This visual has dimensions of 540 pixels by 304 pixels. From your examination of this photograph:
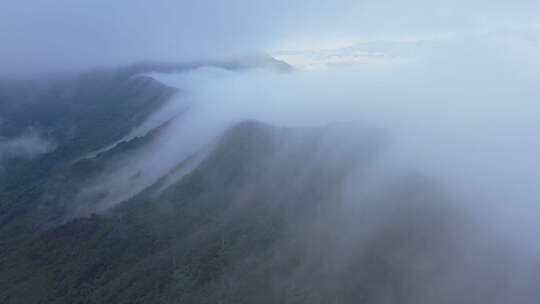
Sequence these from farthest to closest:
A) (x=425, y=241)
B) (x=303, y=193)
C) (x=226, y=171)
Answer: (x=226, y=171) < (x=303, y=193) < (x=425, y=241)

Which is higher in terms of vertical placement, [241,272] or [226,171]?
[226,171]

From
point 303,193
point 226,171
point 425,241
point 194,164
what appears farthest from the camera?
point 194,164

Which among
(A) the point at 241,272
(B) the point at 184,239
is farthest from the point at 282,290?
(B) the point at 184,239

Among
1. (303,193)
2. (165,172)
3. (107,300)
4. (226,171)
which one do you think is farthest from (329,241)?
(165,172)

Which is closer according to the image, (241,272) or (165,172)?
(241,272)

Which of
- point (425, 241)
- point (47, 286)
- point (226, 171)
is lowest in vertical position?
point (47, 286)

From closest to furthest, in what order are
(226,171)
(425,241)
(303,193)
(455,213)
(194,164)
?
1. (425,241)
2. (455,213)
3. (303,193)
4. (226,171)
5. (194,164)

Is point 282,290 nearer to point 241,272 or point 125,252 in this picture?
point 241,272

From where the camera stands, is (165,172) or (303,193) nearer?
(303,193)

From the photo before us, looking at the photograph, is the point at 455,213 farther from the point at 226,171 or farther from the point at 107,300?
the point at 107,300
